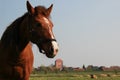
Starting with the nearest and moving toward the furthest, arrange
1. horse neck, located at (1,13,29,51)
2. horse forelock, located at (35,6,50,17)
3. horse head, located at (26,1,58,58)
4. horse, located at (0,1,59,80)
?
horse head, located at (26,1,58,58) < horse, located at (0,1,59,80) < horse forelock, located at (35,6,50,17) < horse neck, located at (1,13,29,51)

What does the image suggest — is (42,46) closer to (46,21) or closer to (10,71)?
(46,21)

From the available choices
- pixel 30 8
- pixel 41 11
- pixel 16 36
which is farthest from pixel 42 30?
pixel 16 36

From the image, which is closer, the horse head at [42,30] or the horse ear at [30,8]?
the horse head at [42,30]

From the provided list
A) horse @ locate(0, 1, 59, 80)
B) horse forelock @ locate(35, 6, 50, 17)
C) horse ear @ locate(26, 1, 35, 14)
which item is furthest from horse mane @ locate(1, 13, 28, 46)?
horse forelock @ locate(35, 6, 50, 17)

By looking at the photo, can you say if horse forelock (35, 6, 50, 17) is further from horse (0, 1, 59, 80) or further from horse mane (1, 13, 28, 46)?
horse mane (1, 13, 28, 46)

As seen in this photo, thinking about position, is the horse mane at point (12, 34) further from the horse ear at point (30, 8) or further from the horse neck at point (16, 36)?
the horse ear at point (30, 8)

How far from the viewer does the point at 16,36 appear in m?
6.21

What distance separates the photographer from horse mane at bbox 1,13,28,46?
6195mm

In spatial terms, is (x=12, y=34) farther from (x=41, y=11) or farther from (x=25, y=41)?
(x=41, y=11)

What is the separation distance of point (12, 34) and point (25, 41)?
0.36m

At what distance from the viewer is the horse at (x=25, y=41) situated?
5446mm

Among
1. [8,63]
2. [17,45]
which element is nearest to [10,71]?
[8,63]

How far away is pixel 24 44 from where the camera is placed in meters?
6.14

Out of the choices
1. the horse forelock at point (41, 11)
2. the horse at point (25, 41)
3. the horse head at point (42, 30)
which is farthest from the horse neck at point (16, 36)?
the horse forelock at point (41, 11)
